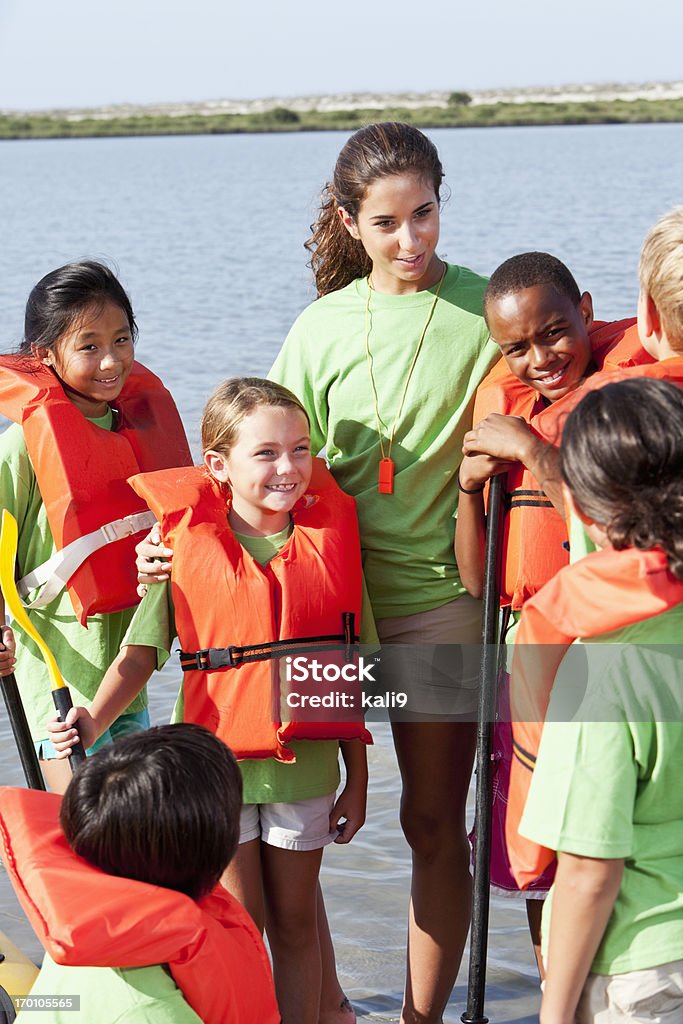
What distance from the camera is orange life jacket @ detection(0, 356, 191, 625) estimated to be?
3498 millimetres

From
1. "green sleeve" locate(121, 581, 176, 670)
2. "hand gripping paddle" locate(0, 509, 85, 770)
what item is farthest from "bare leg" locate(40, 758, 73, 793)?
"green sleeve" locate(121, 581, 176, 670)

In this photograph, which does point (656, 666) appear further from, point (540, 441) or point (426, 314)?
point (426, 314)

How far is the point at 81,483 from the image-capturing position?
3.53 metres

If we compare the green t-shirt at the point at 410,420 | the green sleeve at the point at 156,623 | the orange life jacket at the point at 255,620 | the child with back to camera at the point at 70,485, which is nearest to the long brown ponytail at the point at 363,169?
the green t-shirt at the point at 410,420

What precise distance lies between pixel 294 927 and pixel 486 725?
2.15 feet

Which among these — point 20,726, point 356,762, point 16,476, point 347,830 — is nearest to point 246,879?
point 347,830

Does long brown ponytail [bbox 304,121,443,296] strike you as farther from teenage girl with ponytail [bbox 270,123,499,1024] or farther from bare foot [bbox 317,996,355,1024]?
bare foot [bbox 317,996,355,1024]

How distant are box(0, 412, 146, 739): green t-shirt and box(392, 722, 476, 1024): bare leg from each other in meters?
0.80

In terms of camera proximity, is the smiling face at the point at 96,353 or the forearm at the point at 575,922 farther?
the smiling face at the point at 96,353

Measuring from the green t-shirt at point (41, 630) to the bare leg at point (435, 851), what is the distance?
2.62 ft

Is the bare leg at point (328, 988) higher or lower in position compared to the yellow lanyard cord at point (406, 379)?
lower

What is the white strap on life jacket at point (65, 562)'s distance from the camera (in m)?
A: 3.48

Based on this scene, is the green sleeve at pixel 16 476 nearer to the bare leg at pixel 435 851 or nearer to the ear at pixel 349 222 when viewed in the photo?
the ear at pixel 349 222

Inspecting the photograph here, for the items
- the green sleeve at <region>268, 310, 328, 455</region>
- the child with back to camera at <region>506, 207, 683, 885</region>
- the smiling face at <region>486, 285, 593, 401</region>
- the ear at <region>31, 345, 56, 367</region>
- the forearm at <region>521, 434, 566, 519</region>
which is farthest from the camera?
the ear at <region>31, 345, 56, 367</region>
